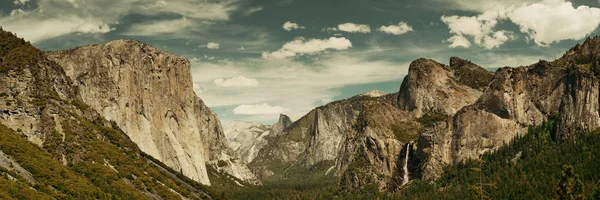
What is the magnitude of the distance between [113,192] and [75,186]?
10.2 meters

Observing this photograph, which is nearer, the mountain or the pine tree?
the mountain

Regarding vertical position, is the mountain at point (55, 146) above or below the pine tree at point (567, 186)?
above

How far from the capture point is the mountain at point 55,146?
94000 millimetres

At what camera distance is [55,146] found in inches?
4562

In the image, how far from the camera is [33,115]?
121 m

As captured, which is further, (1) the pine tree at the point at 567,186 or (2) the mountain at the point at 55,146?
(1) the pine tree at the point at 567,186

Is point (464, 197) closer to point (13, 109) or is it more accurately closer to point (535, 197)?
point (535, 197)

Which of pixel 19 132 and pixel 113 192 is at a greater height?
pixel 19 132

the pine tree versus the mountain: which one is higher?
the mountain

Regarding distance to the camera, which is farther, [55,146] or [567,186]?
[567,186]

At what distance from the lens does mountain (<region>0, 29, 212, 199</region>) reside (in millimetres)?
94000

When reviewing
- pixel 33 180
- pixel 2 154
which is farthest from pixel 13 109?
pixel 33 180

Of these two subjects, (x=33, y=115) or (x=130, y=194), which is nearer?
(x=130, y=194)

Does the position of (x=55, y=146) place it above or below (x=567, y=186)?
above
